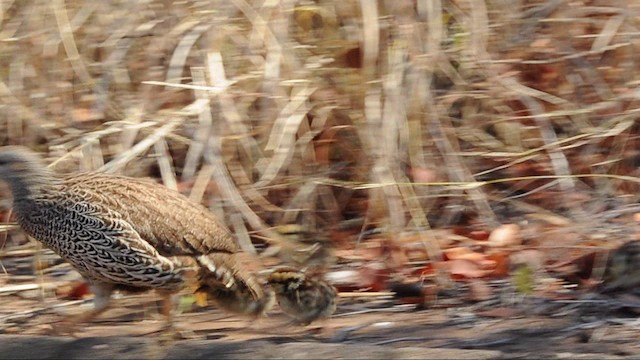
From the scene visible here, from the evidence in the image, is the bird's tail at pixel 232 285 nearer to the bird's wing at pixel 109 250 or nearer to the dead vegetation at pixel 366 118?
the bird's wing at pixel 109 250

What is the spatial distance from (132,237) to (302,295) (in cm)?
82

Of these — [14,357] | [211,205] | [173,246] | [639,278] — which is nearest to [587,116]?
[639,278]

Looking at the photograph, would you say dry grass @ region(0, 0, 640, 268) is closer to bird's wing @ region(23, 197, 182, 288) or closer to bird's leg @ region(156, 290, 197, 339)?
bird's leg @ region(156, 290, 197, 339)

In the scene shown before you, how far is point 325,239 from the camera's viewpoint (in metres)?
6.52

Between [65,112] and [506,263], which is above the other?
[65,112]

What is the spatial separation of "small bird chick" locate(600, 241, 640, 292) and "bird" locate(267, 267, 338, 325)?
1299 millimetres

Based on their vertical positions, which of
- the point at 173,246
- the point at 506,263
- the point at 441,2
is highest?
the point at 441,2

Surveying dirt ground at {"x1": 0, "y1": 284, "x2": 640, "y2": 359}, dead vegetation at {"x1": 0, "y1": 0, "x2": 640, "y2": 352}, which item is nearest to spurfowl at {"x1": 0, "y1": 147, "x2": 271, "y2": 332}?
dirt ground at {"x1": 0, "y1": 284, "x2": 640, "y2": 359}

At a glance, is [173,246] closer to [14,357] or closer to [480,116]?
[14,357]

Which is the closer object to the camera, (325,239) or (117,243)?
(117,243)

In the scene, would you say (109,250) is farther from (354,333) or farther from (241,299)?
(354,333)

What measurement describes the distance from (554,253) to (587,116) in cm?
123

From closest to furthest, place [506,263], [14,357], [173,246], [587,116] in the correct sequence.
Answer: [14,357], [173,246], [506,263], [587,116]

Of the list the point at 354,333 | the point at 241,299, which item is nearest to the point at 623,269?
the point at 354,333
